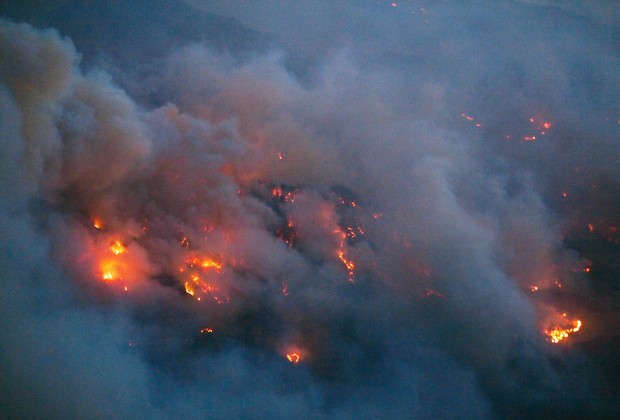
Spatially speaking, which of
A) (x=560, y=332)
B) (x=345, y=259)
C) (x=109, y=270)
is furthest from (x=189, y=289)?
(x=560, y=332)

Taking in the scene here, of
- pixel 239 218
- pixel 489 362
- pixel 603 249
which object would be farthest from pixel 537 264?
pixel 239 218

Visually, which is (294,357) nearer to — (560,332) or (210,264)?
(210,264)

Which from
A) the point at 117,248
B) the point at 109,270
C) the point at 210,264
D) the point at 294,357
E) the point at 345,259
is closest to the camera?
the point at 294,357

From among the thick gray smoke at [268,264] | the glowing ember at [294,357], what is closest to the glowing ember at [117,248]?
the thick gray smoke at [268,264]

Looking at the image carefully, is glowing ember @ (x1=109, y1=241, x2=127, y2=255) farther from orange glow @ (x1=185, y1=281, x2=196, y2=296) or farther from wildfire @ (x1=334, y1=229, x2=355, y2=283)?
wildfire @ (x1=334, y1=229, x2=355, y2=283)

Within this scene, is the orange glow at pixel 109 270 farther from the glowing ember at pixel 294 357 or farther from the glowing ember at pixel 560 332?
the glowing ember at pixel 560 332

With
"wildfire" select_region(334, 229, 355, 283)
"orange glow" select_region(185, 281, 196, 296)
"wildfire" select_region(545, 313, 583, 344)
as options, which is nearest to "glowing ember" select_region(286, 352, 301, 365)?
"wildfire" select_region(334, 229, 355, 283)

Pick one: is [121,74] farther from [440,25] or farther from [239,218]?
[440,25]
